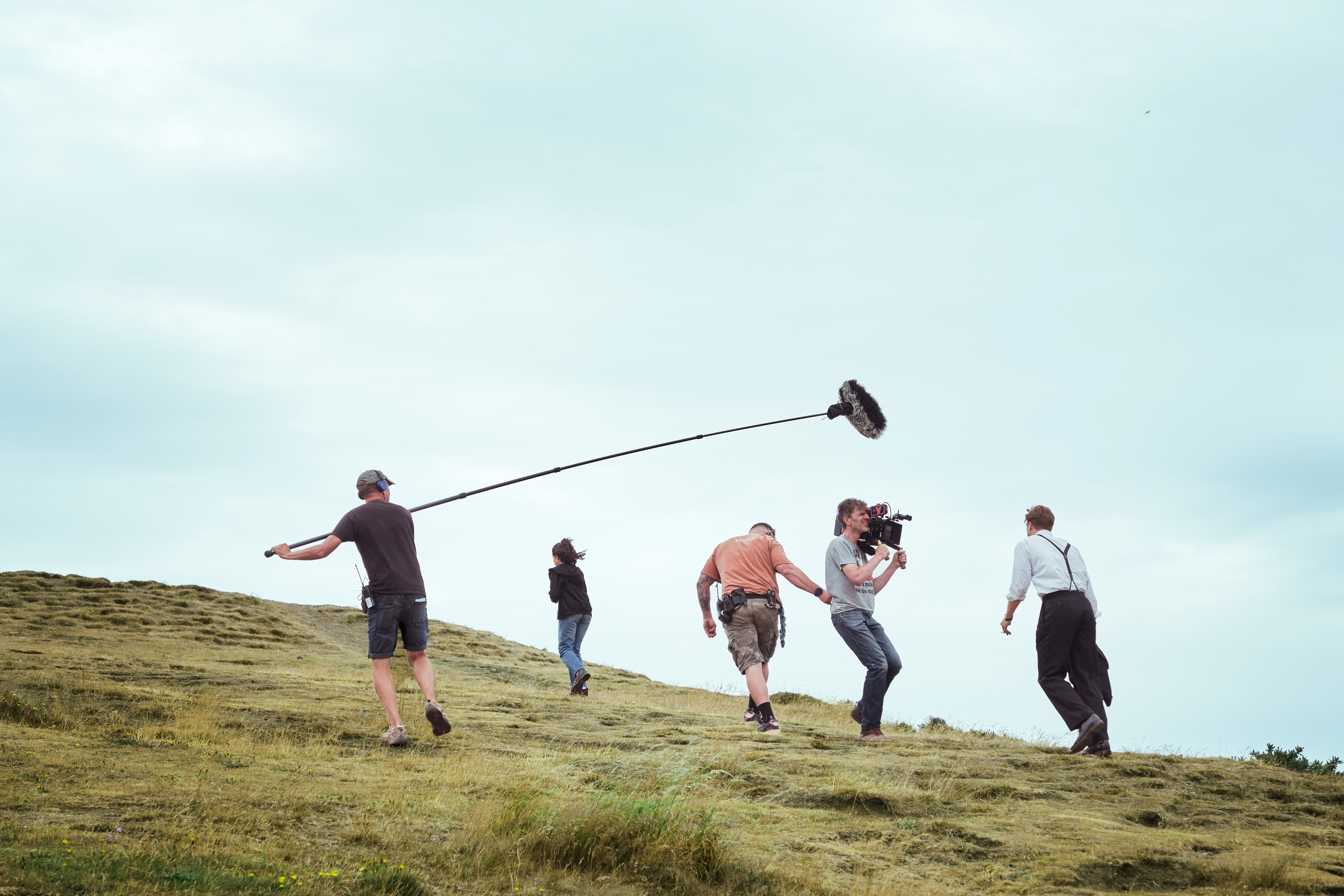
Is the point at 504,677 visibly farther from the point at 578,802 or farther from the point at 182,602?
the point at 578,802

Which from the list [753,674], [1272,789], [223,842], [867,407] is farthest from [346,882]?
[867,407]

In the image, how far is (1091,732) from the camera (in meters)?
9.40

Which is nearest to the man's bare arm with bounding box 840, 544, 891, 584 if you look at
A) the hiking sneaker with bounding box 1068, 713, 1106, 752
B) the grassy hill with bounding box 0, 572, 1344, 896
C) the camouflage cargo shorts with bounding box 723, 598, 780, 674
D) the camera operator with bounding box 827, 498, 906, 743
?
the camera operator with bounding box 827, 498, 906, 743

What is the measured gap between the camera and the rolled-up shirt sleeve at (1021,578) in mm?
9609

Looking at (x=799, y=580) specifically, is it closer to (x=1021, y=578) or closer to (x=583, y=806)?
(x=1021, y=578)

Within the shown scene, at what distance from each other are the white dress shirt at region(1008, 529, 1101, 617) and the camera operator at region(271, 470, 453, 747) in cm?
567

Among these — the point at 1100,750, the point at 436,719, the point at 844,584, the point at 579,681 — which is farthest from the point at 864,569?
the point at 579,681

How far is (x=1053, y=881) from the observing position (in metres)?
5.54

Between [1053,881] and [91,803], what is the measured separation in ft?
18.6

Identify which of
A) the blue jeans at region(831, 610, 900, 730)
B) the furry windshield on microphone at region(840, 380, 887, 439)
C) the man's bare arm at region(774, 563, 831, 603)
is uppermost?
the furry windshield on microphone at region(840, 380, 887, 439)

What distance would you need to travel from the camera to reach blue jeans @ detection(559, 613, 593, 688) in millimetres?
15000

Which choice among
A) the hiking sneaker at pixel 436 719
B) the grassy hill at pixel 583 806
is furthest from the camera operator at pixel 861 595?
the hiking sneaker at pixel 436 719

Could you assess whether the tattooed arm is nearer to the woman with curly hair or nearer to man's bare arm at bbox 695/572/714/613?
man's bare arm at bbox 695/572/714/613

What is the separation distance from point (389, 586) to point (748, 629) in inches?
140
